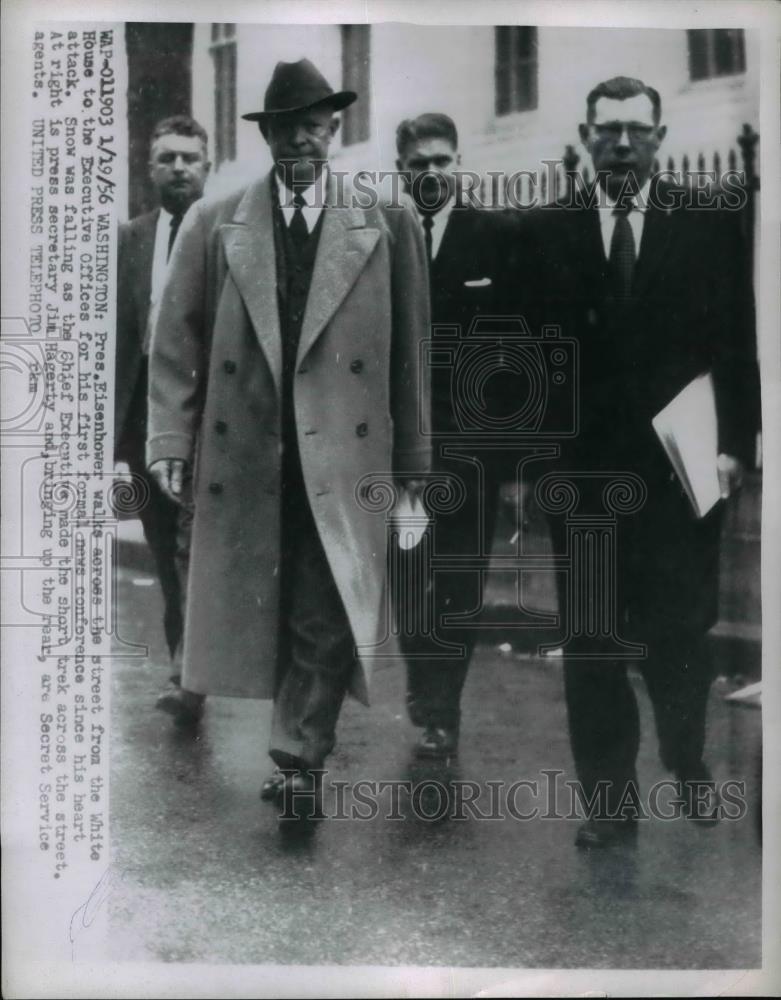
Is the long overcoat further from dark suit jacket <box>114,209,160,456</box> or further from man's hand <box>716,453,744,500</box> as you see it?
man's hand <box>716,453,744,500</box>

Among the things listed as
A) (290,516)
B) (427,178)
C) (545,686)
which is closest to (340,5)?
(427,178)

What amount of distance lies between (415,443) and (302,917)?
121 centimetres

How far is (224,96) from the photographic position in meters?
2.41

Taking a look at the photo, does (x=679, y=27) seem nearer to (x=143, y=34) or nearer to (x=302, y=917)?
(x=143, y=34)

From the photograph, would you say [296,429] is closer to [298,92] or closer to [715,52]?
[298,92]

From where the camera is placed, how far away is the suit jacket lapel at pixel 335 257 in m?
2.40

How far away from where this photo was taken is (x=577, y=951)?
2379mm

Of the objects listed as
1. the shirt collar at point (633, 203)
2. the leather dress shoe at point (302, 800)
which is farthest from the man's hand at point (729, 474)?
the leather dress shoe at point (302, 800)

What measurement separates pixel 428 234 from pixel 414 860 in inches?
61.5

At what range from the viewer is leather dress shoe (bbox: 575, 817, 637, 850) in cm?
240

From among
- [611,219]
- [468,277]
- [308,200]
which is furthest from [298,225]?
[611,219]

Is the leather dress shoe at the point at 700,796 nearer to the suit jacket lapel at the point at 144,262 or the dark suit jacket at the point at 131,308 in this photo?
the dark suit jacket at the point at 131,308

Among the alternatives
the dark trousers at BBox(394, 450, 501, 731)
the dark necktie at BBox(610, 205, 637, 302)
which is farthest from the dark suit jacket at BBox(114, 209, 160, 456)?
the dark necktie at BBox(610, 205, 637, 302)

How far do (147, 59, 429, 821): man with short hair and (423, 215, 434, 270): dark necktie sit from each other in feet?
0.08
